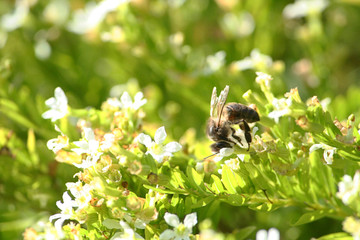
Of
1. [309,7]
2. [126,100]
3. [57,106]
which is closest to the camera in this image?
[126,100]

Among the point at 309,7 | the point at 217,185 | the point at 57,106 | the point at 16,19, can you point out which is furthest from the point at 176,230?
the point at 16,19

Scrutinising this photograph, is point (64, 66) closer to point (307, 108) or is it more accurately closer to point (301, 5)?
point (301, 5)

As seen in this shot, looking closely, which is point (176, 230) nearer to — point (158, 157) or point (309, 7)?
point (158, 157)

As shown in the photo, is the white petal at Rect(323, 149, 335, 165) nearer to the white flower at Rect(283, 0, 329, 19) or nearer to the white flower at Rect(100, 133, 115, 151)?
the white flower at Rect(100, 133, 115, 151)

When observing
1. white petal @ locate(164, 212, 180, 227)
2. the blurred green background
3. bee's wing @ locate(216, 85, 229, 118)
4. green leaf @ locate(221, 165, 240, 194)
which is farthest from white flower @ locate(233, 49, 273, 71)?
white petal @ locate(164, 212, 180, 227)

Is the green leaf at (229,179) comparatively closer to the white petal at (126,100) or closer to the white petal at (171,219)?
the white petal at (171,219)

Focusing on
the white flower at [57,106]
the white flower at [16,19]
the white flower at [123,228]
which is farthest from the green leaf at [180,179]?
the white flower at [16,19]
